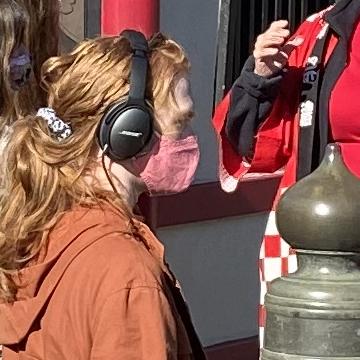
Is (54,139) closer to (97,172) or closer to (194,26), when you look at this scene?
(97,172)

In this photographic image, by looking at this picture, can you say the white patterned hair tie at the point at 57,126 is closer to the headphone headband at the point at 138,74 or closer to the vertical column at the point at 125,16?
the headphone headband at the point at 138,74

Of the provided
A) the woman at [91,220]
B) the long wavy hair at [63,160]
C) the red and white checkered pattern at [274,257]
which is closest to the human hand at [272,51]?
the red and white checkered pattern at [274,257]

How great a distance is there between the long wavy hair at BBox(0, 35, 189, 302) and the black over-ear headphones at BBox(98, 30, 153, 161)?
21 millimetres

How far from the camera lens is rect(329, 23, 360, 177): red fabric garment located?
375 cm

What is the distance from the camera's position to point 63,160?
112 inches

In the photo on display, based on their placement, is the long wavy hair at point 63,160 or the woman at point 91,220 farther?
the long wavy hair at point 63,160

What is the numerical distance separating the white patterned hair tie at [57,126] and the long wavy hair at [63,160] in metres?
0.01

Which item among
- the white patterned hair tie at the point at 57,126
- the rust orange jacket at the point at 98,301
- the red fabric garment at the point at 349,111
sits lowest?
the rust orange jacket at the point at 98,301

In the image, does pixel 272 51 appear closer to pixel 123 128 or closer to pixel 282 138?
pixel 282 138

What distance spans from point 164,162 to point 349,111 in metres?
0.95

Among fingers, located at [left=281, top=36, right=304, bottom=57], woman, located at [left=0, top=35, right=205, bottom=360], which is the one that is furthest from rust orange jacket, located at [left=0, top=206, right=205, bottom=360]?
fingers, located at [left=281, top=36, right=304, bottom=57]

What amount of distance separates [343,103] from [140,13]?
1780mm

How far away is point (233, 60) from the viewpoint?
639 cm

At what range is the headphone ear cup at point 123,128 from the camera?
9.25ft
